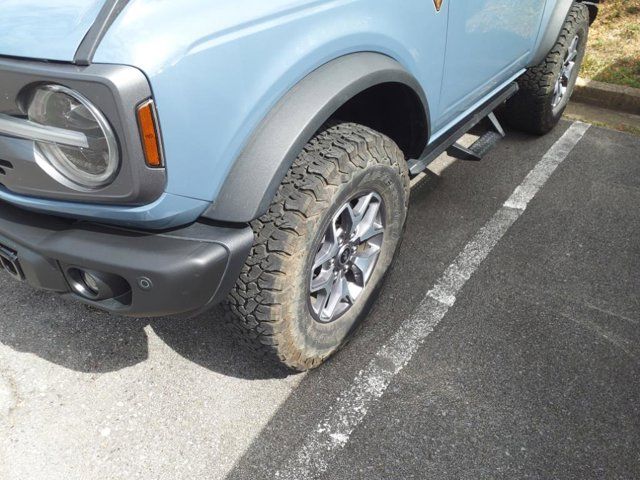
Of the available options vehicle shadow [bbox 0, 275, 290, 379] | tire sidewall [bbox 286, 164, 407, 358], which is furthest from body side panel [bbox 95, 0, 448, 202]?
vehicle shadow [bbox 0, 275, 290, 379]

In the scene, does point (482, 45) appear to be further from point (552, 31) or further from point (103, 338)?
point (103, 338)

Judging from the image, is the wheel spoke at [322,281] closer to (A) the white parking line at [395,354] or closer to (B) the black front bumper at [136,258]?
(A) the white parking line at [395,354]

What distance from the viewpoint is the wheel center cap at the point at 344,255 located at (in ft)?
6.52

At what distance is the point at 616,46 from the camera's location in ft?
17.3

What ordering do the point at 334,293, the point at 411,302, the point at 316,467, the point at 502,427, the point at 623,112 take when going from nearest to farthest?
the point at 316,467 < the point at 502,427 < the point at 334,293 < the point at 411,302 < the point at 623,112

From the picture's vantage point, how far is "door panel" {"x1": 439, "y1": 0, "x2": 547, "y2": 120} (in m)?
2.13

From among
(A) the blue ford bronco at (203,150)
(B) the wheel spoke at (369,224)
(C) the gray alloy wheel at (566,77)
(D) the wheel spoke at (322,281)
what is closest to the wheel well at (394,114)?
(A) the blue ford bronco at (203,150)

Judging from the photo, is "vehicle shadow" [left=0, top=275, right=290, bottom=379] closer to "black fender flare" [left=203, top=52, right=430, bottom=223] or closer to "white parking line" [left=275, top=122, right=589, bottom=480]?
"white parking line" [left=275, top=122, right=589, bottom=480]

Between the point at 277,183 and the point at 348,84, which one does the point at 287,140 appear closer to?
the point at 277,183

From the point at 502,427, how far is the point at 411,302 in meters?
0.70

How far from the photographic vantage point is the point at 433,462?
1740mm

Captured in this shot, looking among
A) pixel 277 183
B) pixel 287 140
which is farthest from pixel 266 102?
pixel 277 183

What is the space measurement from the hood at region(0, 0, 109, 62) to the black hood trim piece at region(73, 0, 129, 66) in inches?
0.6

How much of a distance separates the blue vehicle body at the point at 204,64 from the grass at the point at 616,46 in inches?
152
